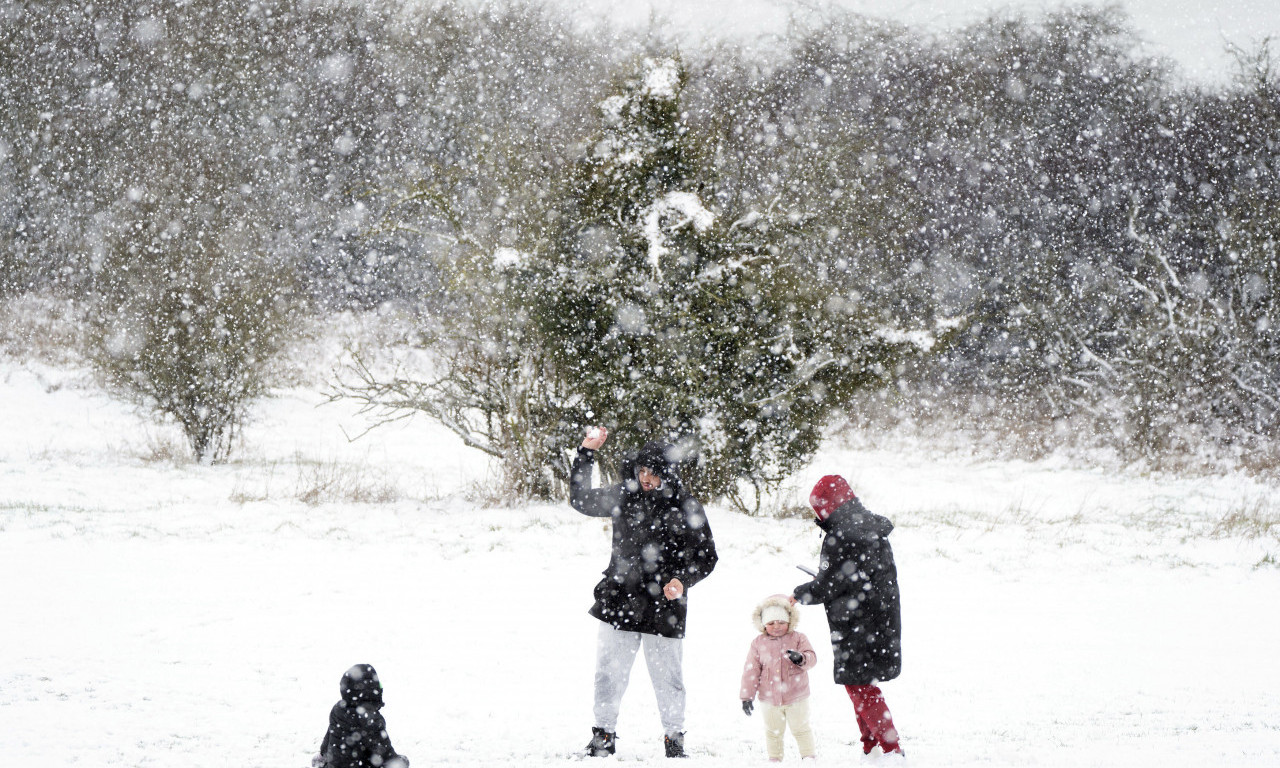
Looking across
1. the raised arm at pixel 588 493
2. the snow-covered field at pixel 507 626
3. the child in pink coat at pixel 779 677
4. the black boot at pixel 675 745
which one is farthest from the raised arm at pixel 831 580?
the raised arm at pixel 588 493

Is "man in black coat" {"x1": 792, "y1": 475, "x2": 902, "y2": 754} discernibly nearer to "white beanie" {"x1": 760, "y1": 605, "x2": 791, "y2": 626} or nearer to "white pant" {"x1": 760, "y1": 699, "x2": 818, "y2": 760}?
"white beanie" {"x1": 760, "y1": 605, "x2": 791, "y2": 626}

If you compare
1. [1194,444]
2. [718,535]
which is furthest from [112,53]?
[1194,444]

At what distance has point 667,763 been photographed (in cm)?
439

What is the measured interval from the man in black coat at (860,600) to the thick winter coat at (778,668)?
0.13m

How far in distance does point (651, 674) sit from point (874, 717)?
110cm

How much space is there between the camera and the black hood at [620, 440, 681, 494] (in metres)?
4.77

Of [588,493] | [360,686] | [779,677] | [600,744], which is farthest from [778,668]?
[360,686]

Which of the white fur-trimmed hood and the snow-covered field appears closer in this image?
the white fur-trimmed hood

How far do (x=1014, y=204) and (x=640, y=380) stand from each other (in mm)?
21318

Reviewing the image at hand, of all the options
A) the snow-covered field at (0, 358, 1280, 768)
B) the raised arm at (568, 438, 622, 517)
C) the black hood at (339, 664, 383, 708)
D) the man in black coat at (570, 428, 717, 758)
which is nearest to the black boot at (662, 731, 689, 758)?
the man in black coat at (570, 428, 717, 758)

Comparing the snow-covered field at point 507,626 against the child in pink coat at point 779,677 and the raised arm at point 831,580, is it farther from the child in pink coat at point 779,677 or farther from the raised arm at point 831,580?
the raised arm at point 831,580

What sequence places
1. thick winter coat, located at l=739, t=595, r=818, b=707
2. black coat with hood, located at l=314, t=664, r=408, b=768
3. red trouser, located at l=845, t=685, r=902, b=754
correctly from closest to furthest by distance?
black coat with hood, located at l=314, t=664, r=408, b=768 < red trouser, located at l=845, t=685, r=902, b=754 < thick winter coat, located at l=739, t=595, r=818, b=707

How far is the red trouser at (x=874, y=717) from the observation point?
443 centimetres

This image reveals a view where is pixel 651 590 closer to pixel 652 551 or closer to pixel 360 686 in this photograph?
pixel 652 551
